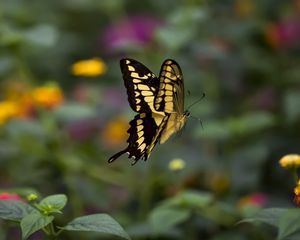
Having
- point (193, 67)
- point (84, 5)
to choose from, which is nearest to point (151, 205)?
point (193, 67)

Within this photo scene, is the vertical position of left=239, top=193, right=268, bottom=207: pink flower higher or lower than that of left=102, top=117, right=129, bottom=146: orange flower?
lower

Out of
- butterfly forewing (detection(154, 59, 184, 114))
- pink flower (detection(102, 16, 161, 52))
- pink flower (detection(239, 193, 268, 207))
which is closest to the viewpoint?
butterfly forewing (detection(154, 59, 184, 114))

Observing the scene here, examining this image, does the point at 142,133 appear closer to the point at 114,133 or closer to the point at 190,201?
the point at 190,201

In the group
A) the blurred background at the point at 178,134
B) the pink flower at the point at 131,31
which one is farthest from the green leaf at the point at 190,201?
the pink flower at the point at 131,31

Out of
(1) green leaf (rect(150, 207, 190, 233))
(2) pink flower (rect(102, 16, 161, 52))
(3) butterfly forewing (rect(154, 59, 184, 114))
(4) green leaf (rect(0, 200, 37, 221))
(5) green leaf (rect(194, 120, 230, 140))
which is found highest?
(2) pink flower (rect(102, 16, 161, 52))

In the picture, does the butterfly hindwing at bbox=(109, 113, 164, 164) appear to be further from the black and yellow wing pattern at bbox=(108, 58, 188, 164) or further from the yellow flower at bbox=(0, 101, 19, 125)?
the yellow flower at bbox=(0, 101, 19, 125)

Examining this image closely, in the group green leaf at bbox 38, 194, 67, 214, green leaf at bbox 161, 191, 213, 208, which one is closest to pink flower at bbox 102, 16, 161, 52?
green leaf at bbox 161, 191, 213, 208
